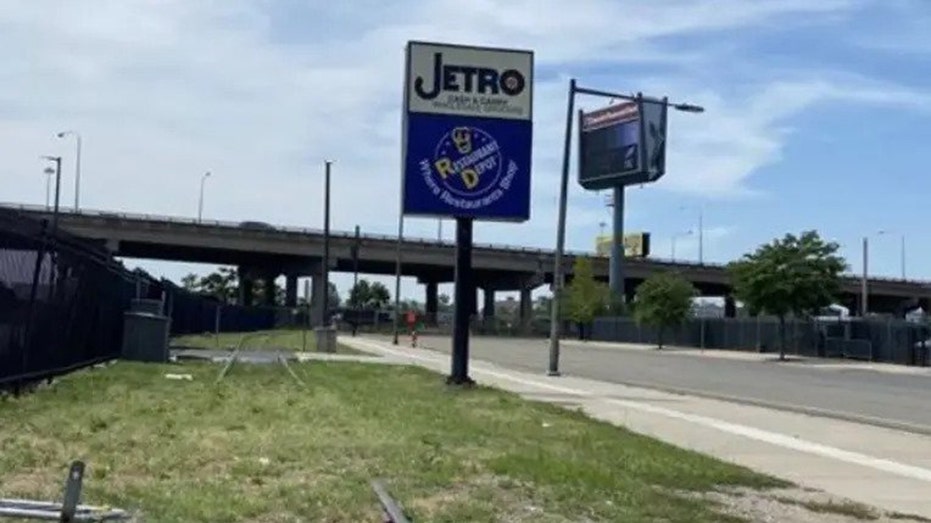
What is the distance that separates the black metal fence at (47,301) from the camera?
1619 centimetres

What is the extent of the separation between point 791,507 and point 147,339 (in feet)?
66.3

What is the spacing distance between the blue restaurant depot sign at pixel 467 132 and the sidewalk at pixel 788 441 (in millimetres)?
3893

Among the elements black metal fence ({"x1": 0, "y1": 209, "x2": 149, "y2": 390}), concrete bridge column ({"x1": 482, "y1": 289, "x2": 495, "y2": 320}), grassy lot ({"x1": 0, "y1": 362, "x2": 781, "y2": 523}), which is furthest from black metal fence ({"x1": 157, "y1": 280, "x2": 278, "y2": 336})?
concrete bridge column ({"x1": 482, "y1": 289, "x2": 495, "y2": 320})

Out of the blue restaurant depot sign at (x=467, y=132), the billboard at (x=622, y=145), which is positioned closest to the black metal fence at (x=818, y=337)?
the billboard at (x=622, y=145)

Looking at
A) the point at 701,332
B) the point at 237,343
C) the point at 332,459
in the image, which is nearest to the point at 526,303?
the point at 701,332

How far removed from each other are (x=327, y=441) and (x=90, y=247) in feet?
40.6

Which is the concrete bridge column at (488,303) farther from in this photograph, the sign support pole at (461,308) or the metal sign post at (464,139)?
the metal sign post at (464,139)

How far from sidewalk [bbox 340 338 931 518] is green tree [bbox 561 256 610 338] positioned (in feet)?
238

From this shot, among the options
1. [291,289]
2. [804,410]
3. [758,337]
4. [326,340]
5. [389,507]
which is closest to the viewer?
[389,507]

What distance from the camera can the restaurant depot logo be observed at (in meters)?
23.3

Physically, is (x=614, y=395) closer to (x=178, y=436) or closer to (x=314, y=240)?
(x=178, y=436)

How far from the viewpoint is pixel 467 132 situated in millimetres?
23281

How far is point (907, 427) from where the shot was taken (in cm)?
1858

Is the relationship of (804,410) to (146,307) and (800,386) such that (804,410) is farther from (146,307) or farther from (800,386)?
(146,307)
